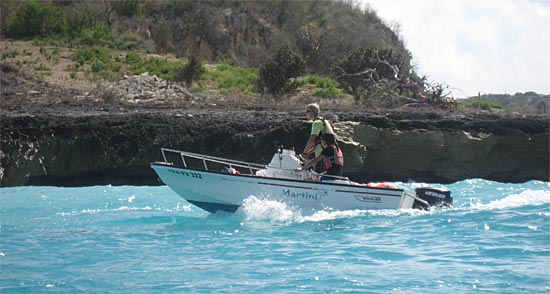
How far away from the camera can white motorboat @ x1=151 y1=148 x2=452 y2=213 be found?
12953 mm

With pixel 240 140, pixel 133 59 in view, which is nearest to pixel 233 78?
pixel 133 59

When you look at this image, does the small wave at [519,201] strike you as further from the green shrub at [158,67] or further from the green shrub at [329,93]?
the green shrub at [158,67]

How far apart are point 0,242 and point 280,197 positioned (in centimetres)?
486

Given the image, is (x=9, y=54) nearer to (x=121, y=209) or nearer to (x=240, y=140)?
(x=240, y=140)

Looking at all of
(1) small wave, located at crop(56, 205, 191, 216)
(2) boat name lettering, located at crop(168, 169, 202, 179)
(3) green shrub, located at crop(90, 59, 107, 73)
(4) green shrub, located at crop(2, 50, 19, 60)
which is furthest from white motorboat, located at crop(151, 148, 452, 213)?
(4) green shrub, located at crop(2, 50, 19, 60)

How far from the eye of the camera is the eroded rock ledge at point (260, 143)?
19.1 metres

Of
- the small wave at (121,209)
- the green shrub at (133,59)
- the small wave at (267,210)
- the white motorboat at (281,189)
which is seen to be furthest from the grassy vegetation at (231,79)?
the small wave at (267,210)

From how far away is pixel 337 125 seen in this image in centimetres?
2084

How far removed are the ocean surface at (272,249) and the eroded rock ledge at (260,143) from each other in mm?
3552

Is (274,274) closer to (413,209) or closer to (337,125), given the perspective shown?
(413,209)

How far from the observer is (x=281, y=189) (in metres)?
13.0

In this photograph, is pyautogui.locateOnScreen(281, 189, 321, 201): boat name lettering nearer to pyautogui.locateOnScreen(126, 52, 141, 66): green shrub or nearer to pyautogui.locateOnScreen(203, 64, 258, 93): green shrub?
pyautogui.locateOnScreen(203, 64, 258, 93): green shrub

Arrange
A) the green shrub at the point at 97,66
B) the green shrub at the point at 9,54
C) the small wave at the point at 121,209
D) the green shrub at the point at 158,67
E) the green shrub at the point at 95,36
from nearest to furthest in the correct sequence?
the small wave at the point at 121,209, the green shrub at the point at 97,66, the green shrub at the point at 158,67, the green shrub at the point at 9,54, the green shrub at the point at 95,36

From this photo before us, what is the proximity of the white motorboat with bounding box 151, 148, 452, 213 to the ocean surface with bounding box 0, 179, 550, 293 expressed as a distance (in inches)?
7.3
